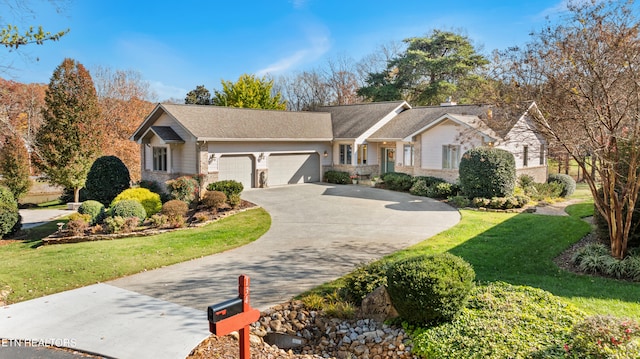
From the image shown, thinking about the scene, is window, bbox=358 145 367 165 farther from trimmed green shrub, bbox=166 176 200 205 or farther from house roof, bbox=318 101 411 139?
trimmed green shrub, bbox=166 176 200 205

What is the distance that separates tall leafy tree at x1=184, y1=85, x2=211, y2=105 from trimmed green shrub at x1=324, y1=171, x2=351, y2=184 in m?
28.2

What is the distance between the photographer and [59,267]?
1036cm

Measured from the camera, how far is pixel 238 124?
2480cm

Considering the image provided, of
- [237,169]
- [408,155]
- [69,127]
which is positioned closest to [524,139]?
[408,155]

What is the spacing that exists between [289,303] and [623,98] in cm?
769

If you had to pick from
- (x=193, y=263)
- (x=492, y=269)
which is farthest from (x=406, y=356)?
(x=193, y=263)

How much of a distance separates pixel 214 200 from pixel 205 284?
960cm

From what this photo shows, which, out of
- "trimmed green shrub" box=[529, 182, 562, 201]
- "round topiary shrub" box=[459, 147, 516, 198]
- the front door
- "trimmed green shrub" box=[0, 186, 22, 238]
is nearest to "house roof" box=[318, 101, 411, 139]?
the front door

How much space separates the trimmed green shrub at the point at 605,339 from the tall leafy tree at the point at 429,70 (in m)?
33.4

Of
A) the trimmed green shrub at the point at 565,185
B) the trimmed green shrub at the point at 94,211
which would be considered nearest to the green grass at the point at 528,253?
the trimmed green shrub at the point at 565,185

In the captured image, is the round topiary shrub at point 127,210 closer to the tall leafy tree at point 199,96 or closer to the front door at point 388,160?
the front door at point 388,160

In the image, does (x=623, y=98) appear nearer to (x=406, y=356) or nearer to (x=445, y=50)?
(x=406, y=356)

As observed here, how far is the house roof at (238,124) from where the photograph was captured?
75.2 feet

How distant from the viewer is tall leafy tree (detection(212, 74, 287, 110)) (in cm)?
4238
